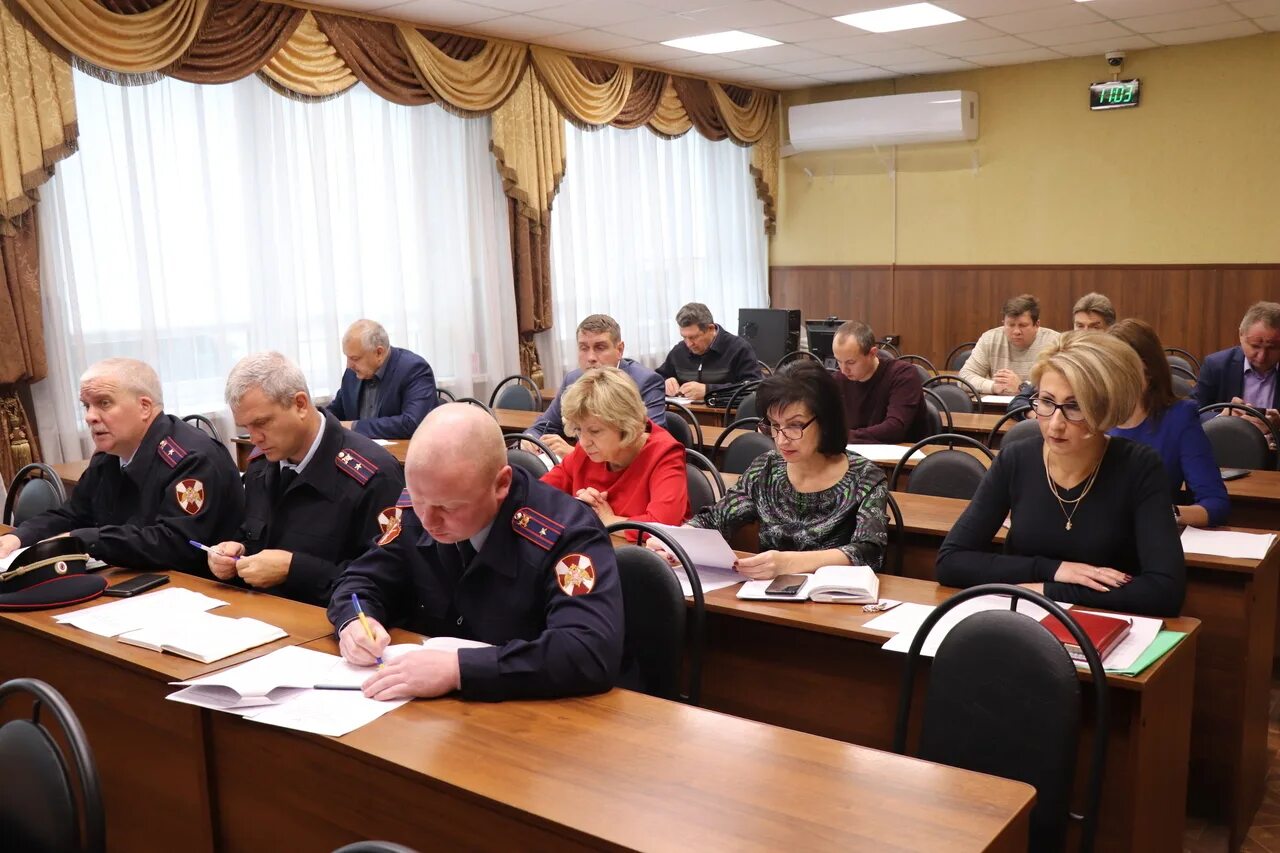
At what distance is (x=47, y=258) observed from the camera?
5105 millimetres

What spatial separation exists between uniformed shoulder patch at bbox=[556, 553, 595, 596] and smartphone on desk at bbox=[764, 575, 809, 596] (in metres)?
0.70

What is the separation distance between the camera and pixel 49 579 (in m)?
2.64

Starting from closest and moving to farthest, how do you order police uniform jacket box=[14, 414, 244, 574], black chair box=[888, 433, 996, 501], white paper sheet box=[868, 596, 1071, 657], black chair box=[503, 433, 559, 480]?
white paper sheet box=[868, 596, 1071, 657] < police uniform jacket box=[14, 414, 244, 574] < black chair box=[888, 433, 996, 501] < black chair box=[503, 433, 559, 480]

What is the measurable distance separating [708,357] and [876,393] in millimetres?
1744

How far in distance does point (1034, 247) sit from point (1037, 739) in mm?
7608

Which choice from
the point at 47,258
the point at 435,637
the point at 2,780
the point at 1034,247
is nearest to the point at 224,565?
the point at 435,637

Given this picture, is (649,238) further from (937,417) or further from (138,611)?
(138,611)

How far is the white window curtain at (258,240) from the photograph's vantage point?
5.27 m

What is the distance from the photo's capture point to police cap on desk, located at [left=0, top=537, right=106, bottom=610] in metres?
2.55

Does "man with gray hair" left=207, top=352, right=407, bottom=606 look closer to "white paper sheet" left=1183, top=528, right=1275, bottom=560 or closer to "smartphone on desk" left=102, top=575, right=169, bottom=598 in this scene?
"smartphone on desk" left=102, top=575, right=169, bottom=598

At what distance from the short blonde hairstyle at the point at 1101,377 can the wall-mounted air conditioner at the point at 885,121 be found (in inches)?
263

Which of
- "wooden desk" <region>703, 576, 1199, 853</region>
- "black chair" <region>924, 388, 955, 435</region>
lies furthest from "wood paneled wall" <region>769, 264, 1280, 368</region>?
"wooden desk" <region>703, 576, 1199, 853</region>

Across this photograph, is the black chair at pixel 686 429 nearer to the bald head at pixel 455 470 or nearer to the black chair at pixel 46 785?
the bald head at pixel 455 470

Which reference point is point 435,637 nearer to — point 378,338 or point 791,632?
point 791,632
